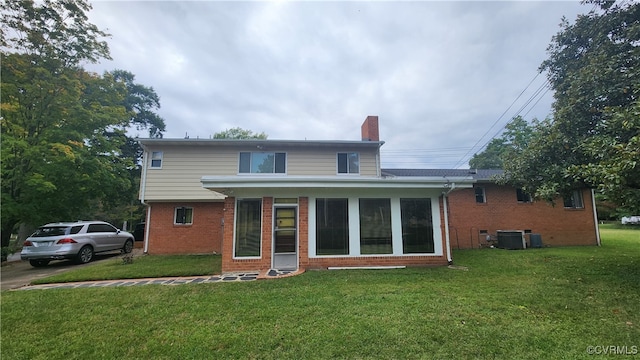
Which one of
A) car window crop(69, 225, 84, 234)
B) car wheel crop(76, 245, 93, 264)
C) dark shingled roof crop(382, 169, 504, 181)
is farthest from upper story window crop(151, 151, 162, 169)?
dark shingled roof crop(382, 169, 504, 181)

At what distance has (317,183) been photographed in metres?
7.94

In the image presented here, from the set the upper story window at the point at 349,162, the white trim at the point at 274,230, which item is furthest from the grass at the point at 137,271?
the upper story window at the point at 349,162

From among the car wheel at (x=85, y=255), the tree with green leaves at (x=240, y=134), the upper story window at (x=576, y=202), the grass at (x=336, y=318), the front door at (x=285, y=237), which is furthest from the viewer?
the tree with green leaves at (x=240, y=134)

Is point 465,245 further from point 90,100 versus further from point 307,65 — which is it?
point 90,100

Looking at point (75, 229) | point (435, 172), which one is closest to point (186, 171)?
point (75, 229)

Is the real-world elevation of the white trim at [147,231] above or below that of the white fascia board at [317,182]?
below

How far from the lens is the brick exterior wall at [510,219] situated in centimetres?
1348

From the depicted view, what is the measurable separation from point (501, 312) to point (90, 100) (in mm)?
16505

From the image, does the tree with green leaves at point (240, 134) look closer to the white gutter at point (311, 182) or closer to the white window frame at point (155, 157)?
the white window frame at point (155, 157)

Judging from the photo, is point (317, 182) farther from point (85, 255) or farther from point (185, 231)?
point (85, 255)

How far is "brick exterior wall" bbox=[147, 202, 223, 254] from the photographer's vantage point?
12.8 meters

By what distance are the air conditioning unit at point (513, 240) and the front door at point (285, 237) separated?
10.1 m

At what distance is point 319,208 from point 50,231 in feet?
32.2

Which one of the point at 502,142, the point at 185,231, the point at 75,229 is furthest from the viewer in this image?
the point at 502,142
